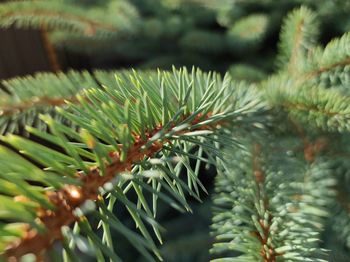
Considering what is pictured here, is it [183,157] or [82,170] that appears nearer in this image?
[82,170]

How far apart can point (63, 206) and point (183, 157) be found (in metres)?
0.15

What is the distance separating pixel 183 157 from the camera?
31 cm

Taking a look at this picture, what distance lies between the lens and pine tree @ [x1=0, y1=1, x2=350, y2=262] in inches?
6.7

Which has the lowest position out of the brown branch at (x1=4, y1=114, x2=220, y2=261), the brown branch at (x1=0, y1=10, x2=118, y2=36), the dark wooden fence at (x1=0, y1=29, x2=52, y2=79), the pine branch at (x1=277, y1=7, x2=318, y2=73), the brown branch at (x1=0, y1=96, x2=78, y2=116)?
the brown branch at (x1=4, y1=114, x2=220, y2=261)

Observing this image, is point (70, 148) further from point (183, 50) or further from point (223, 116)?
point (183, 50)

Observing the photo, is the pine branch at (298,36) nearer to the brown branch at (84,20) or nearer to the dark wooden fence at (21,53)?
the brown branch at (84,20)

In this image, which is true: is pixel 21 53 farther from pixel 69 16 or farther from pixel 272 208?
pixel 272 208

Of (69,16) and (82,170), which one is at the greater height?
(69,16)

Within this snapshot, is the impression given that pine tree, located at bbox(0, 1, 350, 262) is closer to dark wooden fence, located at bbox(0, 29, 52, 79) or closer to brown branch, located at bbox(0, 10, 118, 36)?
brown branch, located at bbox(0, 10, 118, 36)

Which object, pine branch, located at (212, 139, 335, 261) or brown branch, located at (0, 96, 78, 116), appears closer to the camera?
pine branch, located at (212, 139, 335, 261)

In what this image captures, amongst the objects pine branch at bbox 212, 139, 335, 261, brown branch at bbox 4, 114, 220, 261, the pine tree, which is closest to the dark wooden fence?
the pine tree

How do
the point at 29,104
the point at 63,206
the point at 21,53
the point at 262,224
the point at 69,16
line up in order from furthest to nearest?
the point at 21,53 < the point at 69,16 < the point at 29,104 < the point at 262,224 < the point at 63,206

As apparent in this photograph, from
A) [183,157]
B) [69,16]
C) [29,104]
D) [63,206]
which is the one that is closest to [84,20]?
[69,16]

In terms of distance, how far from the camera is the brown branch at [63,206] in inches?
6.1
